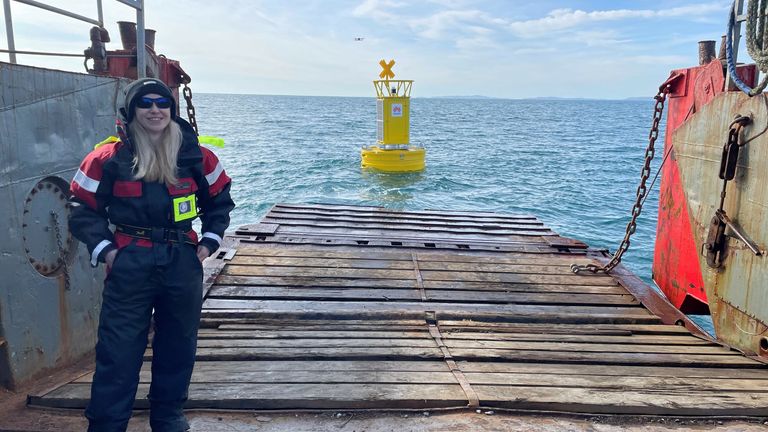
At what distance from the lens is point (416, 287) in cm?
575

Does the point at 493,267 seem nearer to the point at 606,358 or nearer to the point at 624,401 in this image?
the point at 606,358

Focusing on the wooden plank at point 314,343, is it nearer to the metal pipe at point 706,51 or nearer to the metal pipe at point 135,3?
the metal pipe at point 135,3

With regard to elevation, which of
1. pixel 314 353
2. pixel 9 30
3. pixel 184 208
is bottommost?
pixel 314 353

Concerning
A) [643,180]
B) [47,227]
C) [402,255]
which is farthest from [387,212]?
[47,227]

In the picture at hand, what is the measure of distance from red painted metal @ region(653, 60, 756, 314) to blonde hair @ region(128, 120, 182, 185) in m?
4.77

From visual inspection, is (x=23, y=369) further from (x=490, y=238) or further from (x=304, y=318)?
(x=490, y=238)

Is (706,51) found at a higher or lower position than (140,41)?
higher

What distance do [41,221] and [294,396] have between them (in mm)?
1813

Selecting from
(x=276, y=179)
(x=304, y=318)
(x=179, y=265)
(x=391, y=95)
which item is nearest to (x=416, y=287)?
(x=304, y=318)

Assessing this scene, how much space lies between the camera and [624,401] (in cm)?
337

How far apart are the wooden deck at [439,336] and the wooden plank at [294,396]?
1 centimetres

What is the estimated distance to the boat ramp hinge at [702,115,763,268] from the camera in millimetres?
4410

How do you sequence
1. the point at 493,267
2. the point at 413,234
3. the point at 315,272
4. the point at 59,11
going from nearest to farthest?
1. the point at 59,11
2. the point at 315,272
3. the point at 493,267
4. the point at 413,234

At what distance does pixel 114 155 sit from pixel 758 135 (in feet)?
14.4
